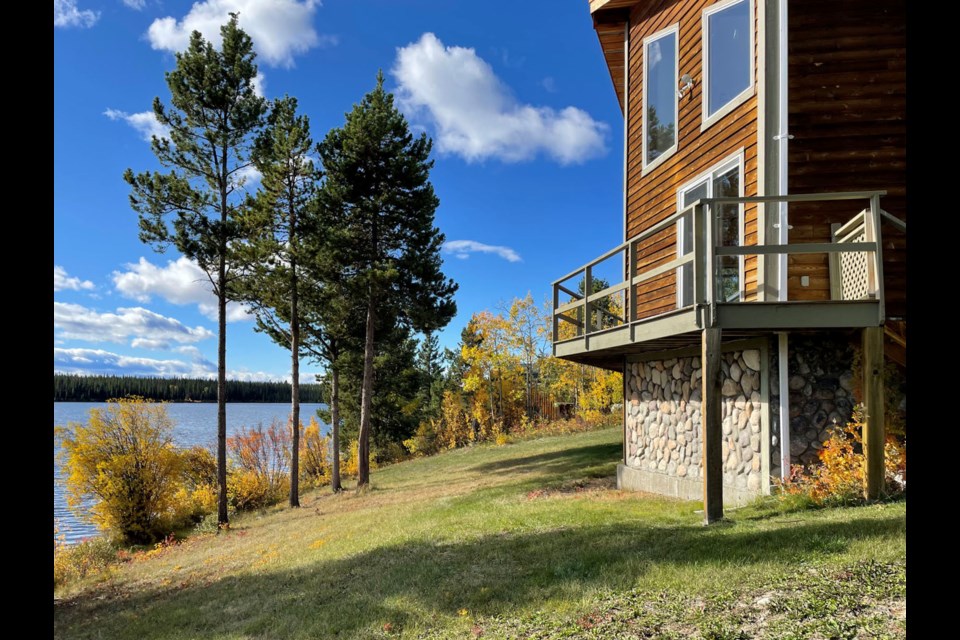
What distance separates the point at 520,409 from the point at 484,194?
47.9ft

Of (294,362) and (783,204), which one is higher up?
(783,204)

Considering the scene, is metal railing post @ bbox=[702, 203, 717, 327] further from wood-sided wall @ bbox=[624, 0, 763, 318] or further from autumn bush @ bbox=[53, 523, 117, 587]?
autumn bush @ bbox=[53, 523, 117, 587]

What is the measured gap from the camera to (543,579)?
5434 millimetres

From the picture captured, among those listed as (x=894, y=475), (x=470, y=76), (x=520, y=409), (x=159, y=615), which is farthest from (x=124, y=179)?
(x=520, y=409)

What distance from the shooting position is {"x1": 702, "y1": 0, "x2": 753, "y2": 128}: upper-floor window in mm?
8227

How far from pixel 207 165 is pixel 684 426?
572 inches

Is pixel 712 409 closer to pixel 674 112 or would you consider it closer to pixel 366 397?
pixel 674 112

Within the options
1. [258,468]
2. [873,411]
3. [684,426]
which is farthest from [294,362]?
[873,411]

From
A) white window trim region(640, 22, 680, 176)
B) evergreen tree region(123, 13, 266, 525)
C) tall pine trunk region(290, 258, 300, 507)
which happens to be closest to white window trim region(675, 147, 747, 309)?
white window trim region(640, 22, 680, 176)

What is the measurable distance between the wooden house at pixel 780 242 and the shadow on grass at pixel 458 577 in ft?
4.19

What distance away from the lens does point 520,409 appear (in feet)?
117

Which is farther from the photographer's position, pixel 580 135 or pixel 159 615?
pixel 580 135
